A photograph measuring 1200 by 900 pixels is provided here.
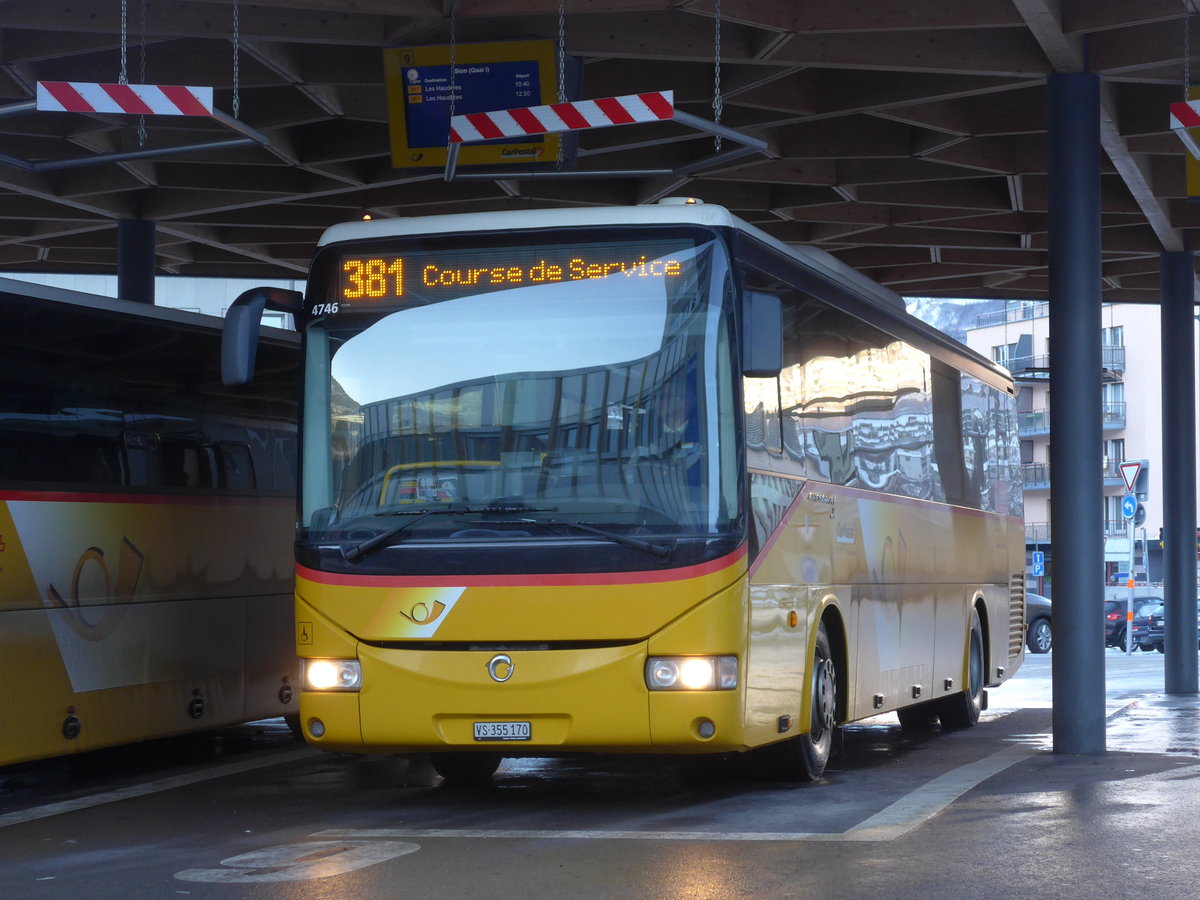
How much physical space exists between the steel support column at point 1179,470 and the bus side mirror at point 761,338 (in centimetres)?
1235

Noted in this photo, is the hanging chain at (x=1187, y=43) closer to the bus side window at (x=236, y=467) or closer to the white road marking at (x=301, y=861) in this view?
the bus side window at (x=236, y=467)

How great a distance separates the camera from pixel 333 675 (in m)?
9.91

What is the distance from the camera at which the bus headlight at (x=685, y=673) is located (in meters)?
9.51

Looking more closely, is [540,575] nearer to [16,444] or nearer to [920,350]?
[16,444]

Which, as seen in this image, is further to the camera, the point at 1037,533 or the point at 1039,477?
the point at 1039,477

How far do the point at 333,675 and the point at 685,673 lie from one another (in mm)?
Answer: 1952

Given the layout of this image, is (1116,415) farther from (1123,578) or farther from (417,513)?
(417,513)

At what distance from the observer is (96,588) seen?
38.3 ft

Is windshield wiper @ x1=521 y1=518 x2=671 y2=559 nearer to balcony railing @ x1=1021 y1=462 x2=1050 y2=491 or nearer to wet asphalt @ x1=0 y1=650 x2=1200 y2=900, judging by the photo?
wet asphalt @ x1=0 y1=650 x2=1200 y2=900

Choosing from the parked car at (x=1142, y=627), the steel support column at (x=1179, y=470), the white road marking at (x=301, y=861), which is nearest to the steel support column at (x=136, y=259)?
the steel support column at (x=1179, y=470)

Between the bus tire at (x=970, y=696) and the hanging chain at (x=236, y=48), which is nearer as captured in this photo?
the hanging chain at (x=236, y=48)

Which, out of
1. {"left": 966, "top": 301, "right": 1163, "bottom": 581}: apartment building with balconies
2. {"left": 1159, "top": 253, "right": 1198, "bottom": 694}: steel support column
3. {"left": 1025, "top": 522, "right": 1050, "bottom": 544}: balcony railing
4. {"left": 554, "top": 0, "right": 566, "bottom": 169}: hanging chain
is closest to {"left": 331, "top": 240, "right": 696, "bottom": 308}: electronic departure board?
{"left": 554, "top": 0, "right": 566, "bottom": 169}: hanging chain

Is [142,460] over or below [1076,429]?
below

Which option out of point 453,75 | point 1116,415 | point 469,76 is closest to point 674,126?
point 469,76
